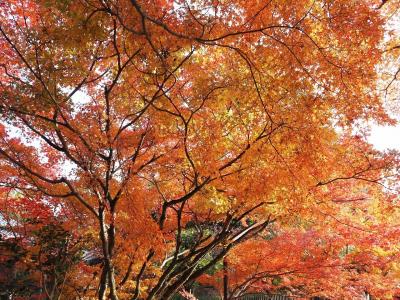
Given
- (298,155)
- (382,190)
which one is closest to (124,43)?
(298,155)

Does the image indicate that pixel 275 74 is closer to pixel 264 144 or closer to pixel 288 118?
pixel 288 118

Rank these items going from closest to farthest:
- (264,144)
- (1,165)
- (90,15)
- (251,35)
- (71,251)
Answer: (90,15) → (251,35) → (264,144) → (1,165) → (71,251)

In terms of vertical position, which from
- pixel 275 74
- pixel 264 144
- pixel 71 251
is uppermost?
pixel 275 74

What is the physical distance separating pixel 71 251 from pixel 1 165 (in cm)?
534

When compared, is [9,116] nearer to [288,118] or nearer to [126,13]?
[126,13]

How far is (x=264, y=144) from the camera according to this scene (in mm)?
7883

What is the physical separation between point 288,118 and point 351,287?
909 cm

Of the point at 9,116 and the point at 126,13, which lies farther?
the point at 9,116

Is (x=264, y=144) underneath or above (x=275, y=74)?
underneath

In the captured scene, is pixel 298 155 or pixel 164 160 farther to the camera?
pixel 164 160

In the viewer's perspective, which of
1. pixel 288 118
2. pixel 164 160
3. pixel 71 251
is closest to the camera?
pixel 288 118

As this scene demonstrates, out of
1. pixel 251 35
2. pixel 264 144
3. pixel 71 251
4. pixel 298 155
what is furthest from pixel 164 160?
pixel 71 251

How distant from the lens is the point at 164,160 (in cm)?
1038

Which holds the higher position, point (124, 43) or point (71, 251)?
point (124, 43)
